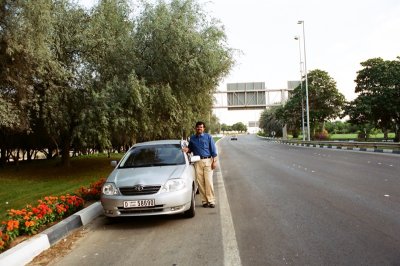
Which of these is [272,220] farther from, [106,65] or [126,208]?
[106,65]

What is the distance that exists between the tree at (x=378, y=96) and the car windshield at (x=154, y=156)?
3312 cm

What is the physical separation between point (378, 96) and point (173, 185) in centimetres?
3557

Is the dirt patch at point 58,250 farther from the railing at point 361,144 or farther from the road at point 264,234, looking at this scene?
the railing at point 361,144

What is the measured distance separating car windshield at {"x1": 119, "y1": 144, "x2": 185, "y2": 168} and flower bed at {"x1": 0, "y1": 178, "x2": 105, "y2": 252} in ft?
4.10

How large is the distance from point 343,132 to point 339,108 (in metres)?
70.4

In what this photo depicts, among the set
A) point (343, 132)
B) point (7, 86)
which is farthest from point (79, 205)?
point (343, 132)

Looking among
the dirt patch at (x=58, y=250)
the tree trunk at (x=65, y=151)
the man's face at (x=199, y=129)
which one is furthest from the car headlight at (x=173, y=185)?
the tree trunk at (x=65, y=151)

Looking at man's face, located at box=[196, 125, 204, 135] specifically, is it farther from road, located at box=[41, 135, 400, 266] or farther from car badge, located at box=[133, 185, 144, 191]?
car badge, located at box=[133, 185, 144, 191]

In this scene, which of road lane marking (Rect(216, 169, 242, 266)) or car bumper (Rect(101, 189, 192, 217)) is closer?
road lane marking (Rect(216, 169, 242, 266))

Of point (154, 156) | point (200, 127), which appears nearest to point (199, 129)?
point (200, 127)

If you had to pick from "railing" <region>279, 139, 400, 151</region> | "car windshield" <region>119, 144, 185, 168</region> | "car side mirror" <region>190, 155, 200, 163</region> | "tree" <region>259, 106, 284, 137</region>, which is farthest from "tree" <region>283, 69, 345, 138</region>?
"car side mirror" <region>190, 155, 200, 163</region>

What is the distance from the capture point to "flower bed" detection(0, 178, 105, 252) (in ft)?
17.8

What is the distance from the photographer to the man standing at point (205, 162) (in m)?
7.84

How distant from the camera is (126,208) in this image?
6.26 meters
